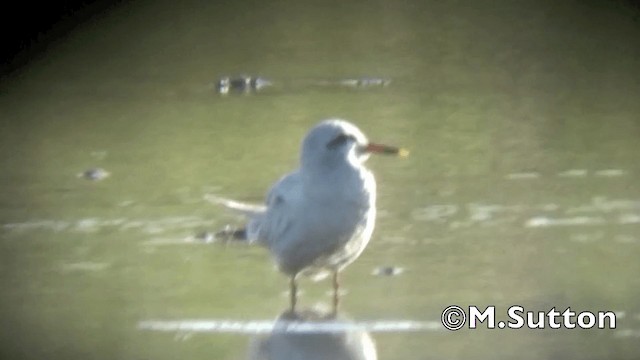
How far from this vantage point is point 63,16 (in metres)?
2.52

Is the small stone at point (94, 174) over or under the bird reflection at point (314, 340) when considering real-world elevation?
over

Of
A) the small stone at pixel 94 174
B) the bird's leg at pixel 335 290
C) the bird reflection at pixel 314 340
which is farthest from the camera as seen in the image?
the small stone at pixel 94 174

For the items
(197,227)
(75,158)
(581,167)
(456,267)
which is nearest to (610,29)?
(581,167)

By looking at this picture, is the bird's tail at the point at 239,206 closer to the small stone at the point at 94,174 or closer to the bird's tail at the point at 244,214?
the bird's tail at the point at 244,214

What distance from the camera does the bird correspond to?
176cm

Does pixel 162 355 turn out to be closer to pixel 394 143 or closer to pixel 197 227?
pixel 197 227

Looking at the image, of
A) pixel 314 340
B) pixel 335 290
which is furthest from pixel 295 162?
pixel 314 340

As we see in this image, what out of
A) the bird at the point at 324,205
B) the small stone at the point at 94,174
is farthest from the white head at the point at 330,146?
the small stone at the point at 94,174

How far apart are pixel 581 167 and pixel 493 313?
523 millimetres

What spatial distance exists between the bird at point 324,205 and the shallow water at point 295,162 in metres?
0.11

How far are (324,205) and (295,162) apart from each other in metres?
0.47

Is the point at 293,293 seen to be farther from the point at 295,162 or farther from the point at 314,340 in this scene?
the point at 295,162

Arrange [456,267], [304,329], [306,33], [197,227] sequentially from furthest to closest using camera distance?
[306,33], [197,227], [456,267], [304,329]

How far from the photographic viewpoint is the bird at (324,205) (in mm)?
1759
